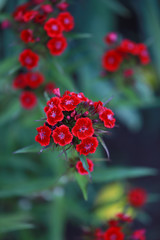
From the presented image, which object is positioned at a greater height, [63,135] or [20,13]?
[20,13]

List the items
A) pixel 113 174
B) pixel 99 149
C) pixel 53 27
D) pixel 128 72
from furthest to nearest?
pixel 99 149, pixel 128 72, pixel 113 174, pixel 53 27

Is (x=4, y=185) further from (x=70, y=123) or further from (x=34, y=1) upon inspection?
(x=34, y=1)

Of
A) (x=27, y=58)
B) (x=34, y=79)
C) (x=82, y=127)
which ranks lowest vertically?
(x=34, y=79)

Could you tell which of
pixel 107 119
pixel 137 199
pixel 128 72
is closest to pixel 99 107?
pixel 107 119

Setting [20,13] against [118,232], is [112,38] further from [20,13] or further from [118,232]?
[118,232]

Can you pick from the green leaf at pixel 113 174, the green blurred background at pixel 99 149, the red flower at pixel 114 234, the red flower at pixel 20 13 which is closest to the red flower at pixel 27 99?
the green blurred background at pixel 99 149

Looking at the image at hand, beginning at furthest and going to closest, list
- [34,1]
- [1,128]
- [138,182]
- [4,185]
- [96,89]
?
1. [138,182]
2. [96,89]
3. [1,128]
4. [4,185]
5. [34,1]

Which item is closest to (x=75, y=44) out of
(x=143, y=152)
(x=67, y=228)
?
(x=143, y=152)

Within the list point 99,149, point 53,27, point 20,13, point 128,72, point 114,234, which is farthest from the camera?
point 99,149
